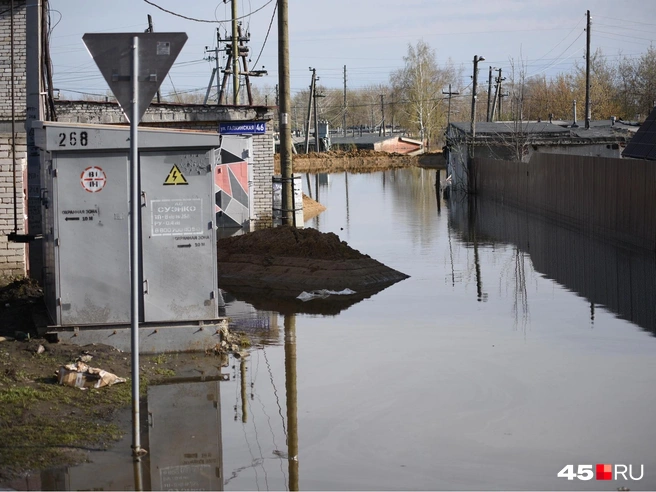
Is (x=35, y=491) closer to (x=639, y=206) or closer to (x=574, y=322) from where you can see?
(x=574, y=322)

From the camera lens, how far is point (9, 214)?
13688 millimetres

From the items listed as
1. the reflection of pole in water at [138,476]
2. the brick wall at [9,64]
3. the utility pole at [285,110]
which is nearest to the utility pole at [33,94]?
the reflection of pole in water at [138,476]

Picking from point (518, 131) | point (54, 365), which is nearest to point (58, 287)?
point (54, 365)

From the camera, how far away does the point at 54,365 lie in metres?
9.17

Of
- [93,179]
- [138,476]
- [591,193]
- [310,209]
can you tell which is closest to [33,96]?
[93,179]

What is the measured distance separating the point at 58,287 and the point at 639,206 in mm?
14936

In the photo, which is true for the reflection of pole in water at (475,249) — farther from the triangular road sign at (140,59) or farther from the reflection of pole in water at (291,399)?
the triangular road sign at (140,59)

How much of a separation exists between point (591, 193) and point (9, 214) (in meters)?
16.7

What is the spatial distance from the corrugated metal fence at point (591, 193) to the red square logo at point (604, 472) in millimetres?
14194

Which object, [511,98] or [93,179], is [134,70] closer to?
[93,179]

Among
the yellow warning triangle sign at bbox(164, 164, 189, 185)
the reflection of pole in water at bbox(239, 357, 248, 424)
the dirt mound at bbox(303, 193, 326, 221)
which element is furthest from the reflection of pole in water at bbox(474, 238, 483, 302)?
the dirt mound at bbox(303, 193, 326, 221)

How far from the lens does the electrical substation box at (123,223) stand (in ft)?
32.8

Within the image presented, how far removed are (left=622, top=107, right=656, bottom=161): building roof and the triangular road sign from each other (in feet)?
65.5

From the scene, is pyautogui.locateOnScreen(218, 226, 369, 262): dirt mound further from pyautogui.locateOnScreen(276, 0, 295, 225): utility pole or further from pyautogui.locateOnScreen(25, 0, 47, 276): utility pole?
pyautogui.locateOnScreen(25, 0, 47, 276): utility pole
